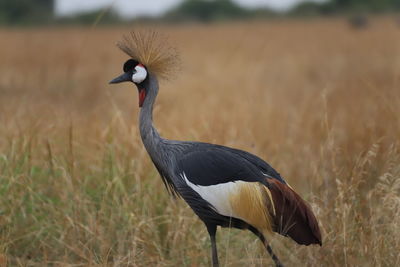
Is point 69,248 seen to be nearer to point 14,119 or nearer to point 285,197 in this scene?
point 285,197

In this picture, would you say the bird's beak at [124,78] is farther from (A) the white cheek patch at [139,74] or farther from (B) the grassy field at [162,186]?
(B) the grassy field at [162,186]

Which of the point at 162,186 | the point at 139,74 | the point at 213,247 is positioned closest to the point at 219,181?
the point at 213,247

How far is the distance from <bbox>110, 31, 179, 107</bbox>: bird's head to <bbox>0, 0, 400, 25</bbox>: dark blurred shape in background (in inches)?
398

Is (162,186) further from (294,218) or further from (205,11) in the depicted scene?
(205,11)

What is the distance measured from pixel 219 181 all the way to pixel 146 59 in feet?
1.80

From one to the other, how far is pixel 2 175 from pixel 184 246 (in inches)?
35.0

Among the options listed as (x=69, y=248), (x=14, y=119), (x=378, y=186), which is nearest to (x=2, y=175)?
(x=69, y=248)

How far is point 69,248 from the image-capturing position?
2947 millimetres

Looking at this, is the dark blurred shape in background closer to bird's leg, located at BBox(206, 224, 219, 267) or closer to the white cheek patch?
the white cheek patch

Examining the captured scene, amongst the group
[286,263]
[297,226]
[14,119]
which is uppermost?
[14,119]

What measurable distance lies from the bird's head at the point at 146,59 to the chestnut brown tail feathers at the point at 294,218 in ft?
2.03

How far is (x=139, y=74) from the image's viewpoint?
2.68 meters

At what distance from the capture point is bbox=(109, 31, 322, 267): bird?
2.51m

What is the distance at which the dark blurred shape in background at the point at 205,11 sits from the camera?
15.9m
